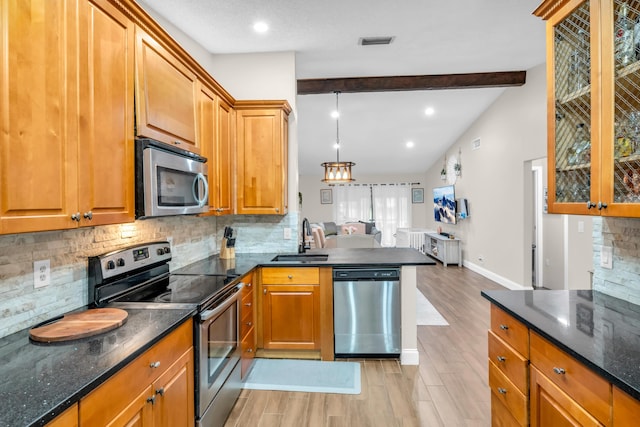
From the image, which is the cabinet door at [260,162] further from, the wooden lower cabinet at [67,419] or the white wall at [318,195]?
the white wall at [318,195]

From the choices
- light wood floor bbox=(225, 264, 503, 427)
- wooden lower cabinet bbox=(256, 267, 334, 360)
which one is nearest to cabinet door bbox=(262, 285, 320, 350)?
wooden lower cabinet bbox=(256, 267, 334, 360)

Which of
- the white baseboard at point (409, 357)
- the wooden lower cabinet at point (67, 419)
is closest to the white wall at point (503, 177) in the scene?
the white baseboard at point (409, 357)

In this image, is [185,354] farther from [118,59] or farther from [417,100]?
[417,100]

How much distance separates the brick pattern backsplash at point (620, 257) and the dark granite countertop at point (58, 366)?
2.24 meters

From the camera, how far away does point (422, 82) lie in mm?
4594

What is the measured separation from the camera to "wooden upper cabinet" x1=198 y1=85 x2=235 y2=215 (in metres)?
2.52

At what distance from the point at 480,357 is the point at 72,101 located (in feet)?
11.4

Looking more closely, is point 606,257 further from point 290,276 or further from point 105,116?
point 105,116

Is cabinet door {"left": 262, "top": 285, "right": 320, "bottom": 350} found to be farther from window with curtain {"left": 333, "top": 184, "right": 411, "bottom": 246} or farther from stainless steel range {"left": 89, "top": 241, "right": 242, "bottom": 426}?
window with curtain {"left": 333, "top": 184, "right": 411, "bottom": 246}

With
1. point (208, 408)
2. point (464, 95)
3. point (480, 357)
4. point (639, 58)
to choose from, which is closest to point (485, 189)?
point (464, 95)

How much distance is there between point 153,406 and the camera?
132 centimetres

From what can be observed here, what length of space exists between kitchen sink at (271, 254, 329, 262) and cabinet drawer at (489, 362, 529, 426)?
5.55ft

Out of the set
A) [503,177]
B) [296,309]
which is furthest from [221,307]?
[503,177]

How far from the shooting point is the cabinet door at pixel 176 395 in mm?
1369
